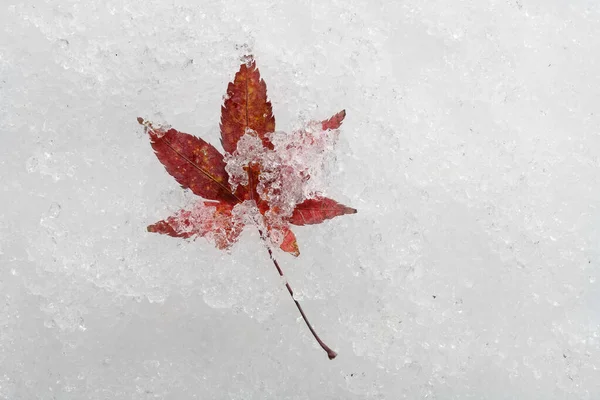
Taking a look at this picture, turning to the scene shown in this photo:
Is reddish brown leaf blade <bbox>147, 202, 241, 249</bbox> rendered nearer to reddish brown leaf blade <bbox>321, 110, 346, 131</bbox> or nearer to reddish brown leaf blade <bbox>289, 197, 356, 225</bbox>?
reddish brown leaf blade <bbox>289, 197, 356, 225</bbox>

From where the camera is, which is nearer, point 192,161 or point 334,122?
point 192,161

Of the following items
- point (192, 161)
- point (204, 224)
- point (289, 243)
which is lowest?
point (289, 243)

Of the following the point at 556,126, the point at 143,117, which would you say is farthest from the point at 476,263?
the point at 143,117

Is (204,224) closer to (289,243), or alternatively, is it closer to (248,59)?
(289,243)

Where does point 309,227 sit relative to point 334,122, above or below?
below

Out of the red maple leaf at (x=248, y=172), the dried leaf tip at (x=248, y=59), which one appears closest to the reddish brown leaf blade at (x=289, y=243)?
the red maple leaf at (x=248, y=172)

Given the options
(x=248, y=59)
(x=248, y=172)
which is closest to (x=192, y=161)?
(x=248, y=172)
